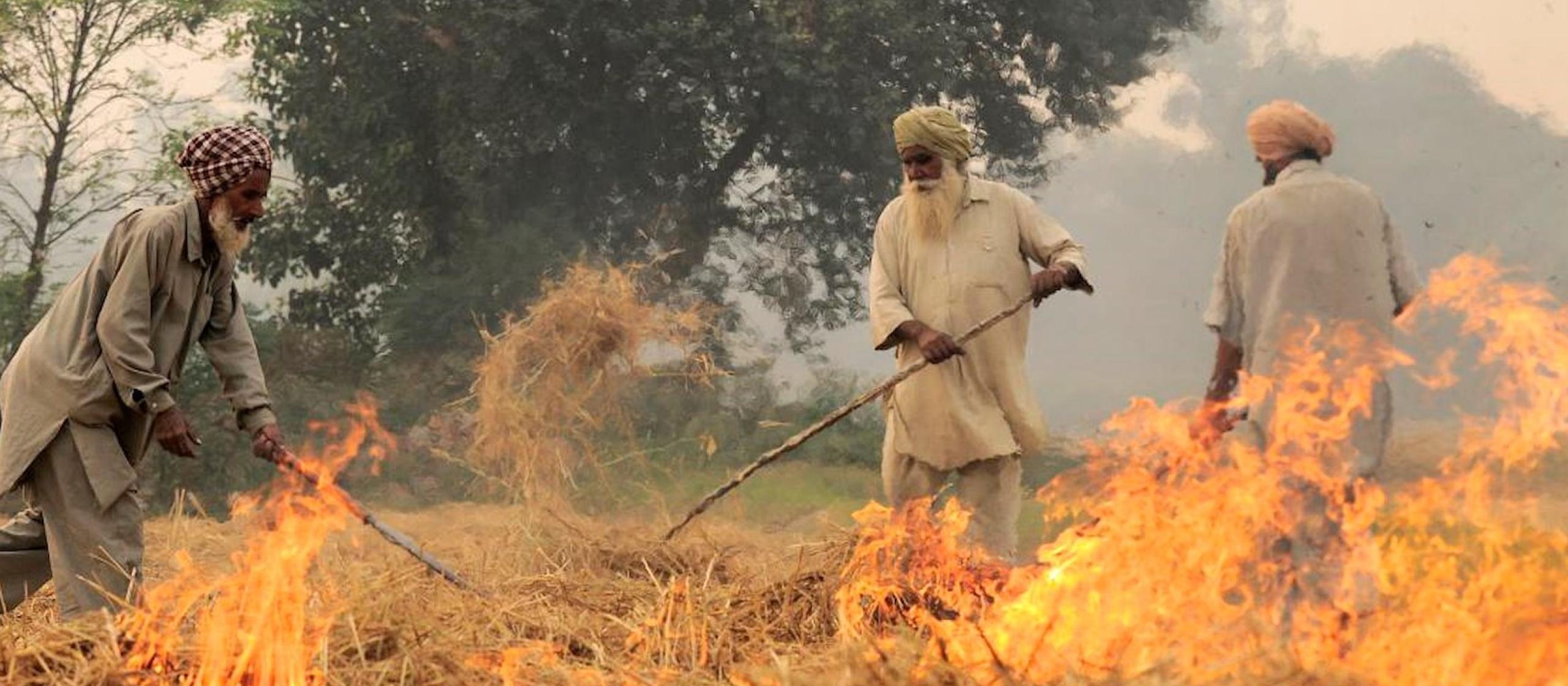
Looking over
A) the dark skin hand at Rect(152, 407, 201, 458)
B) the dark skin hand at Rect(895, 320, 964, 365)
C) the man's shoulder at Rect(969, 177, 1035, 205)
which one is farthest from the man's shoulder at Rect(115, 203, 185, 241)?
the man's shoulder at Rect(969, 177, 1035, 205)

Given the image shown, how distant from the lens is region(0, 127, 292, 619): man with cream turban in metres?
4.96

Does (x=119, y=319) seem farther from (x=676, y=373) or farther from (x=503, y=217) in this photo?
(x=503, y=217)

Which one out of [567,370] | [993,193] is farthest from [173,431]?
[567,370]

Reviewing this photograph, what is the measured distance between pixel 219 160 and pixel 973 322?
289 centimetres

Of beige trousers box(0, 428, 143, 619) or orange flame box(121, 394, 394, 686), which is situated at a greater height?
beige trousers box(0, 428, 143, 619)

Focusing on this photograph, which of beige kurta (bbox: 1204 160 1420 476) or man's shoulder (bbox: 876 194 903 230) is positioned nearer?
beige kurta (bbox: 1204 160 1420 476)

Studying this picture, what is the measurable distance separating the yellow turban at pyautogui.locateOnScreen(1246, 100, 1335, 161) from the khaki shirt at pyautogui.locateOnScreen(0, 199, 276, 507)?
3667 millimetres

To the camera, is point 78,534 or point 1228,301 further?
point 1228,301

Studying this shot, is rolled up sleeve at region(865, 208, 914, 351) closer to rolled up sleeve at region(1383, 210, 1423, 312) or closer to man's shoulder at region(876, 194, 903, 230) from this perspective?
man's shoulder at region(876, 194, 903, 230)

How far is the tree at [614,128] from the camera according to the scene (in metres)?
16.5

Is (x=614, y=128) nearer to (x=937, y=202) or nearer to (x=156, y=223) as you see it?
(x=937, y=202)

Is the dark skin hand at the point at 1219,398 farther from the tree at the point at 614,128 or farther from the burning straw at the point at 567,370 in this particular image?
the tree at the point at 614,128

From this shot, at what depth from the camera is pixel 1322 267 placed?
19.0ft

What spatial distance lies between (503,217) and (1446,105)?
1612 cm
